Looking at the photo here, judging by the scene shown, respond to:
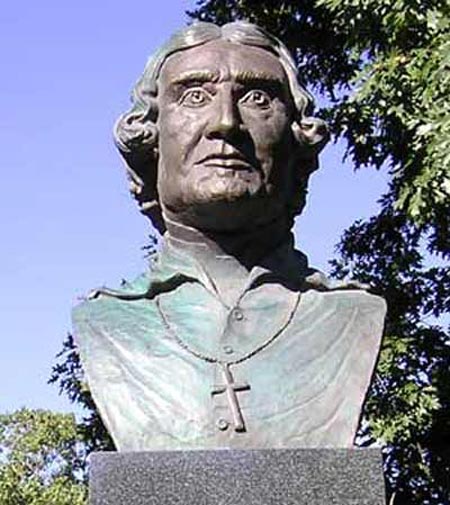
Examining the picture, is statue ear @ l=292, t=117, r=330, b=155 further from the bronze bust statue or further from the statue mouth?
the statue mouth

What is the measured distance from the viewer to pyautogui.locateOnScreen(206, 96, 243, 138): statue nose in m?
3.82

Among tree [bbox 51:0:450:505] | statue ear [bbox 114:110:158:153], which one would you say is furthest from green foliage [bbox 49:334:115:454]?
statue ear [bbox 114:110:158:153]

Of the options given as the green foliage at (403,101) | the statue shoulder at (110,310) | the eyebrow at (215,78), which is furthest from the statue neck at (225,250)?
the green foliage at (403,101)

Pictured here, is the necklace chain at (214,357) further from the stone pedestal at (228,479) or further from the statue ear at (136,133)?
the statue ear at (136,133)

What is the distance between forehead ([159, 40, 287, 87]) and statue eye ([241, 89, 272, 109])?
0.18ft

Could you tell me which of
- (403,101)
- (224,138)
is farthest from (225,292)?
(403,101)

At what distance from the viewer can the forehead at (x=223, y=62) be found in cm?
393

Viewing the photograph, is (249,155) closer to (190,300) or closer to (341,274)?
(190,300)

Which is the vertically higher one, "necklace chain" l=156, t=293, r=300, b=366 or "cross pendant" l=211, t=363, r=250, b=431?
"necklace chain" l=156, t=293, r=300, b=366

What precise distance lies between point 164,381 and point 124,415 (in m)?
0.15

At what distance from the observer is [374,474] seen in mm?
3459

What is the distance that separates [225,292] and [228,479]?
2.22 feet

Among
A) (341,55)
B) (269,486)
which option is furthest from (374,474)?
(341,55)

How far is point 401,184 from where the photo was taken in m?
9.06
